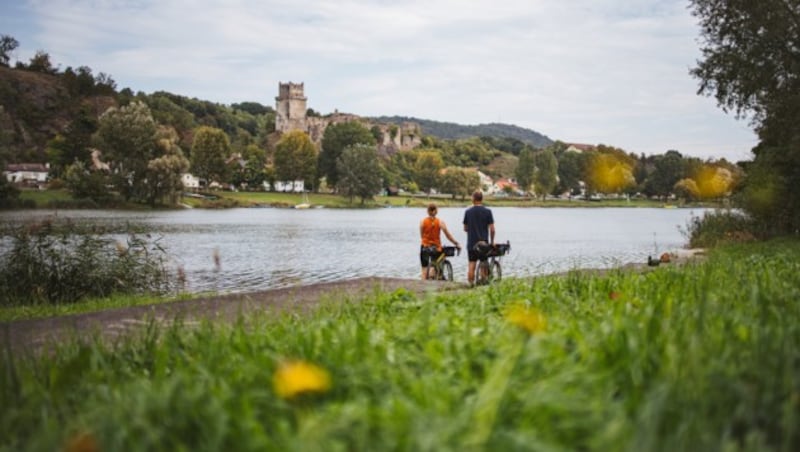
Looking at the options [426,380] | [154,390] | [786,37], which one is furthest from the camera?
[786,37]

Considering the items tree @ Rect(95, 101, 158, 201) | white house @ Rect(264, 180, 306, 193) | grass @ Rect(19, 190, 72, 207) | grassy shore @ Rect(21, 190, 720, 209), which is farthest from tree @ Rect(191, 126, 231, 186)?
tree @ Rect(95, 101, 158, 201)

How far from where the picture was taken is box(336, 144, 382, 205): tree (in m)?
119

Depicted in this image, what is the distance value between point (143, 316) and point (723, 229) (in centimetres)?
3255

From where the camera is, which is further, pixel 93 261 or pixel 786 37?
pixel 786 37

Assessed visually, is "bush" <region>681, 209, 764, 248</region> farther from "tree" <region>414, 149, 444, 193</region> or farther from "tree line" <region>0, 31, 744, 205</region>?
"tree" <region>414, 149, 444, 193</region>

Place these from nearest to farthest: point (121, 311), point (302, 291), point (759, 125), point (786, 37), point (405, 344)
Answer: point (405, 344), point (121, 311), point (302, 291), point (786, 37), point (759, 125)

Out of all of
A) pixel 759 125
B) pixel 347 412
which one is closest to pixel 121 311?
pixel 347 412

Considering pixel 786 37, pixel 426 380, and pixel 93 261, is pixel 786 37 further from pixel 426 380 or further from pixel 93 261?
pixel 426 380

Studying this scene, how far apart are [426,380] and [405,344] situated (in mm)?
1256

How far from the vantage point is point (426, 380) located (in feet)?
10.0

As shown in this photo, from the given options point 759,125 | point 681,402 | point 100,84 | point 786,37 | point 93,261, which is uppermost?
point 100,84

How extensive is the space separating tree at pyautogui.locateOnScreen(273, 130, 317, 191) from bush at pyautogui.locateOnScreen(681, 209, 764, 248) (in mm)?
110820

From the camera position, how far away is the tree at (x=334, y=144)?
14180 cm

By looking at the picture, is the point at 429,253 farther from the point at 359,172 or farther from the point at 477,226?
the point at 359,172
